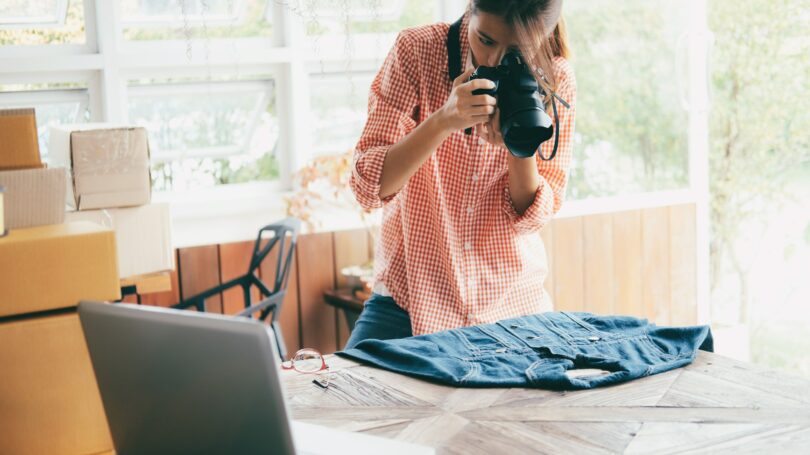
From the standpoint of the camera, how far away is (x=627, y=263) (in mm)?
3285

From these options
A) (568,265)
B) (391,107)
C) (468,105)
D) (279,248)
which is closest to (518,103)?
(468,105)

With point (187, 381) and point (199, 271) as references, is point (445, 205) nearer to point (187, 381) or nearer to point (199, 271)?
point (187, 381)

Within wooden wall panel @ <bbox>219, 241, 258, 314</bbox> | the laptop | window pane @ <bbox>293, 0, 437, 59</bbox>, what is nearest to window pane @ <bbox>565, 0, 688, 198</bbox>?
window pane @ <bbox>293, 0, 437, 59</bbox>

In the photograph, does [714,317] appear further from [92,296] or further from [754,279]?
[92,296]

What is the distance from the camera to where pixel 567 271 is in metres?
3.16

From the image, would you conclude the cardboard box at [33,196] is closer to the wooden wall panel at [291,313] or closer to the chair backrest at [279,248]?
the chair backrest at [279,248]

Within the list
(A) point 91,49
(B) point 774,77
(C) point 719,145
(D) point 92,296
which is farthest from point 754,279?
(D) point 92,296

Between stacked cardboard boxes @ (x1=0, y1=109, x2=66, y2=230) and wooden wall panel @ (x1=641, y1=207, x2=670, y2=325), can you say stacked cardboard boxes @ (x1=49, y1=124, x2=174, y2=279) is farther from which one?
wooden wall panel @ (x1=641, y1=207, x2=670, y2=325)

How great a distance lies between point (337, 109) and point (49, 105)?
0.90 metres

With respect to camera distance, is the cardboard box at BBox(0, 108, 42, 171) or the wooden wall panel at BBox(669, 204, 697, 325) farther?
the wooden wall panel at BBox(669, 204, 697, 325)

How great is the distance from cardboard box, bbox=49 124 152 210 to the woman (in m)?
0.73

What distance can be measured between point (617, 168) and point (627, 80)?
33cm

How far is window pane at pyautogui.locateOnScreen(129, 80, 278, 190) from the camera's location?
8.84ft

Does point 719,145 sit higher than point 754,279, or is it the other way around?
point 719,145
